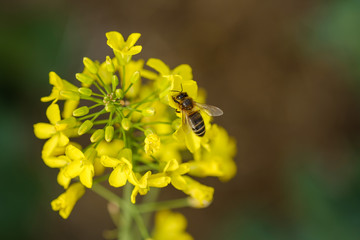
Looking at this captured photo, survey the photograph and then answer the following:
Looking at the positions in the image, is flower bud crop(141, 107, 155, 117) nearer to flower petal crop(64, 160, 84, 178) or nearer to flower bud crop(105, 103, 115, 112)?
flower bud crop(105, 103, 115, 112)

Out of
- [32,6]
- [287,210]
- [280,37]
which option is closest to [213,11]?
[280,37]

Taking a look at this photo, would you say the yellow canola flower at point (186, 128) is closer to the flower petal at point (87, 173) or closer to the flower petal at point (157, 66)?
the flower petal at point (157, 66)

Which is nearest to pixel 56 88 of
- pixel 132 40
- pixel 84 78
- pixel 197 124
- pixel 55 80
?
pixel 55 80

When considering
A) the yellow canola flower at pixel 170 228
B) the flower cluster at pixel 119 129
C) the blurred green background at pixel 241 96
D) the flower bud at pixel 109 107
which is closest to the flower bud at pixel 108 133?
the flower cluster at pixel 119 129

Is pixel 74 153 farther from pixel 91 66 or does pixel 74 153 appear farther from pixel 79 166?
pixel 91 66

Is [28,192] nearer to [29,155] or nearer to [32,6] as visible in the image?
[29,155]

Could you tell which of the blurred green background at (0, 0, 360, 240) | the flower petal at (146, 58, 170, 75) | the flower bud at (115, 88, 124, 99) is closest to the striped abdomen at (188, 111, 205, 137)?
the flower petal at (146, 58, 170, 75)
